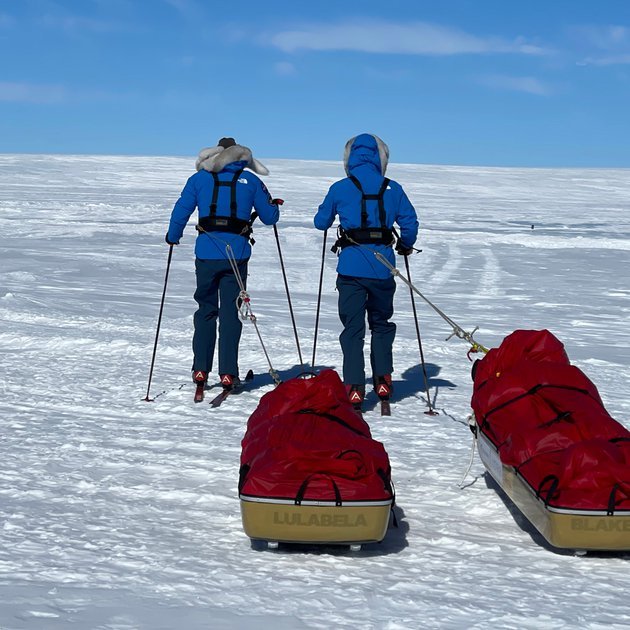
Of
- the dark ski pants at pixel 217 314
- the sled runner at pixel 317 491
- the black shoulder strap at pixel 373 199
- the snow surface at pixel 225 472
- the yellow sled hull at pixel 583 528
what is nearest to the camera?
the snow surface at pixel 225 472

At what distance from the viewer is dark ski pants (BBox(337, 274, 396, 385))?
630 cm

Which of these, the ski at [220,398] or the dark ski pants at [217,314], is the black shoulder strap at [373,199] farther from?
the ski at [220,398]

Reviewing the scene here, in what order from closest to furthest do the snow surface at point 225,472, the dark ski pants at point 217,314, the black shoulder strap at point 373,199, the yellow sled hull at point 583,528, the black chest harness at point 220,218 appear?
the snow surface at point 225,472
the yellow sled hull at point 583,528
the black shoulder strap at point 373,199
the black chest harness at point 220,218
the dark ski pants at point 217,314

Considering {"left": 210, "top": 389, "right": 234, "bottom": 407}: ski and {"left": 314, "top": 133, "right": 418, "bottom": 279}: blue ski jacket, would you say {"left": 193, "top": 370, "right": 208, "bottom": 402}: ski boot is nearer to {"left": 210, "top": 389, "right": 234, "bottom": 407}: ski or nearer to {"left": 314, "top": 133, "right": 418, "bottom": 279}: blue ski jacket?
{"left": 210, "top": 389, "right": 234, "bottom": 407}: ski

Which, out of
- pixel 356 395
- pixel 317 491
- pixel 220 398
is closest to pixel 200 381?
pixel 220 398

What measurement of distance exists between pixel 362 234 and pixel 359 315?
0.55m

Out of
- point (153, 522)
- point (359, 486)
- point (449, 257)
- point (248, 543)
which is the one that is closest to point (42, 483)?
point (153, 522)

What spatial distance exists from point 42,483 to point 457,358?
500 centimetres

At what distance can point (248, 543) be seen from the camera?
12.6 ft

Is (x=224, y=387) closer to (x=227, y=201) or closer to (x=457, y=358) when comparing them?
(x=227, y=201)

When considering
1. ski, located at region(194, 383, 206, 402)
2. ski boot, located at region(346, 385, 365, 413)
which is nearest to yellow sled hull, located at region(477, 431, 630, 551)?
ski boot, located at region(346, 385, 365, 413)

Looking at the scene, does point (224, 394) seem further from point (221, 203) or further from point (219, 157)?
point (219, 157)

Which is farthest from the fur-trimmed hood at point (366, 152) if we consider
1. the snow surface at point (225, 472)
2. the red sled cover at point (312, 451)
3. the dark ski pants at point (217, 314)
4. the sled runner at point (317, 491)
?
the sled runner at point (317, 491)

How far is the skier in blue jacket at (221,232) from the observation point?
6.61 m
